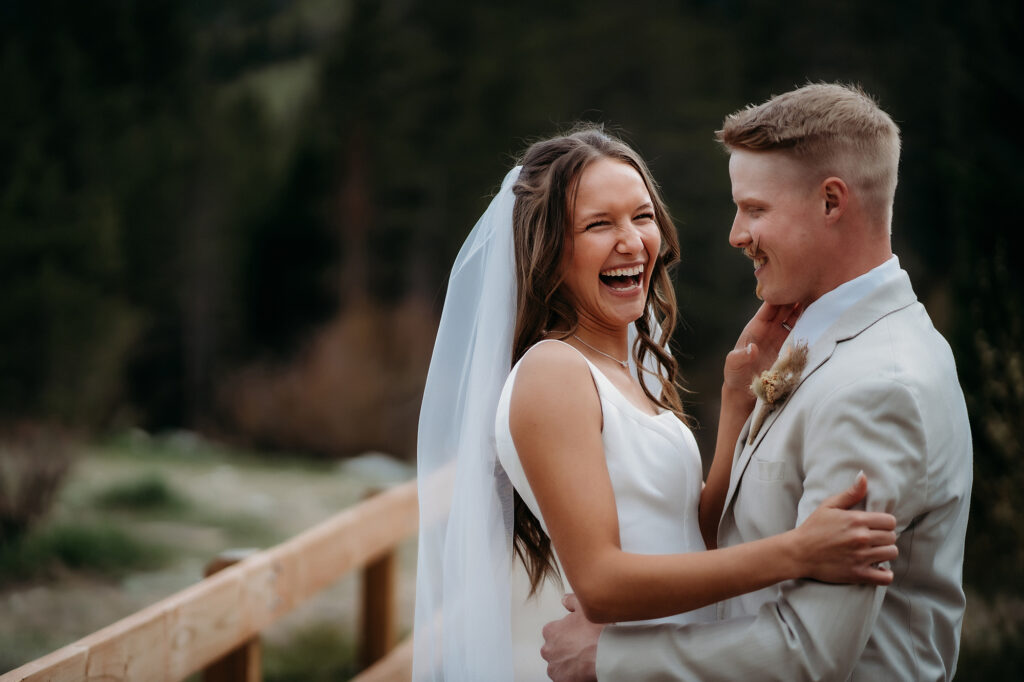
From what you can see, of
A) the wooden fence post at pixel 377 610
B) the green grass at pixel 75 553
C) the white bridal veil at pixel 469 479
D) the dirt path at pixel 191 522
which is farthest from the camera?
the green grass at pixel 75 553

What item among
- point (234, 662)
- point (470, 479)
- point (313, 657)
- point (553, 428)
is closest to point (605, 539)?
point (553, 428)

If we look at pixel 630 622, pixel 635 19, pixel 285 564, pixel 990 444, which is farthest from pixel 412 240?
pixel 630 622

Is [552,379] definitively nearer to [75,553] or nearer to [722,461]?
[722,461]

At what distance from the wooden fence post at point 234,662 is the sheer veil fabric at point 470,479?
0.79 metres

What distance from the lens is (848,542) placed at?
6.66ft

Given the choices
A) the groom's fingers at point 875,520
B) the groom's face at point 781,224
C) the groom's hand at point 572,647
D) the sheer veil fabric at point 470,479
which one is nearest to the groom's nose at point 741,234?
the groom's face at point 781,224

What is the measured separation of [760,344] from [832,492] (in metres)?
0.67

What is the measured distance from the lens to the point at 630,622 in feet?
7.97

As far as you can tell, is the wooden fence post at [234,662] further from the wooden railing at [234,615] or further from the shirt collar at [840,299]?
the shirt collar at [840,299]

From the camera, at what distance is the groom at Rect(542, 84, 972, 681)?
82.9 inches

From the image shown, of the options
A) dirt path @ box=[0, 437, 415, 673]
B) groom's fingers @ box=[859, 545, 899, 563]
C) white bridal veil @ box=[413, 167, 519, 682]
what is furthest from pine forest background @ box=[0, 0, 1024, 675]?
groom's fingers @ box=[859, 545, 899, 563]

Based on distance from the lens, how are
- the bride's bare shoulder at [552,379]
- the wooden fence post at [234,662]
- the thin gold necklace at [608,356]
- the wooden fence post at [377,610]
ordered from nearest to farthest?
the bride's bare shoulder at [552,379], the thin gold necklace at [608,356], the wooden fence post at [234,662], the wooden fence post at [377,610]

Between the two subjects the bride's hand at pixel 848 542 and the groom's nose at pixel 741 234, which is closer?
the bride's hand at pixel 848 542

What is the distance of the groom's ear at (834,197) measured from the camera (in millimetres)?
2369
